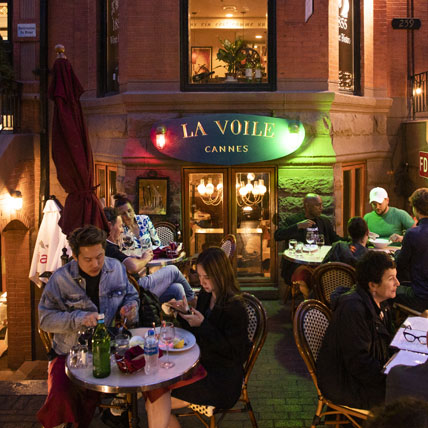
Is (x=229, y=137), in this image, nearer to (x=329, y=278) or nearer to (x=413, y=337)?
(x=329, y=278)

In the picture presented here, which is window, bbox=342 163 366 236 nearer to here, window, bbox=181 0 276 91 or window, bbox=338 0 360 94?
window, bbox=338 0 360 94

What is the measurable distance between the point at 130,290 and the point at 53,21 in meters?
7.79

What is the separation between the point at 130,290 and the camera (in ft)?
15.7

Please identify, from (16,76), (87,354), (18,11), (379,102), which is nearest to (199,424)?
(87,354)

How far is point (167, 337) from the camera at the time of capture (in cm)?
402

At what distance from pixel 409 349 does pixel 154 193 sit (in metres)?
5.80

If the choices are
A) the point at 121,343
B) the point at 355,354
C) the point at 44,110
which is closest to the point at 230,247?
the point at 121,343

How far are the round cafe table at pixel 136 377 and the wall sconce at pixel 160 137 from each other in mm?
5333

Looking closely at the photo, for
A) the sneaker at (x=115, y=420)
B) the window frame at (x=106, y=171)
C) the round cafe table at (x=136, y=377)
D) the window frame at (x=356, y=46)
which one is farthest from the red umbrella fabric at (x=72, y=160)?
the window frame at (x=356, y=46)

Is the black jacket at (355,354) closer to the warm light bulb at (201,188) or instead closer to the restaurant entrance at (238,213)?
the restaurant entrance at (238,213)

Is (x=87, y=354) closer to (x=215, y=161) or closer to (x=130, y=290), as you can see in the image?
(x=130, y=290)

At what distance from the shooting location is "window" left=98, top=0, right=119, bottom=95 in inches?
396

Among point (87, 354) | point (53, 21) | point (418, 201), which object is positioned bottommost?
point (87, 354)

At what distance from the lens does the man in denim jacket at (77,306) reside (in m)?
4.12
